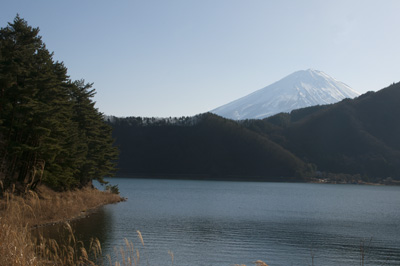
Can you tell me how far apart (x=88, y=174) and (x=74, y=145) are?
966cm

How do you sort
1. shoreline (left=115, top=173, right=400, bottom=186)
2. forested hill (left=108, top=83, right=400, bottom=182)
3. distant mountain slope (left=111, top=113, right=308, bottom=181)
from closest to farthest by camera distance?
shoreline (left=115, top=173, right=400, bottom=186)
distant mountain slope (left=111, top=113, right=308, bottom=181)
forested hill (left=108, top=83, right=400, bottom=182)

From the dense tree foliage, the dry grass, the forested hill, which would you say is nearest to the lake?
the dry grass

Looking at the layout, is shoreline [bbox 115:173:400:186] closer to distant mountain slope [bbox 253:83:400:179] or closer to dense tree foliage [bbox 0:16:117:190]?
distant mountain slope [bbox 253:83:400:179]

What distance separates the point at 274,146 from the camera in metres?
164

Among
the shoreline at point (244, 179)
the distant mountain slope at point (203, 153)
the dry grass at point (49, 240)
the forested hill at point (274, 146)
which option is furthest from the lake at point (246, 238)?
the forested hill at point (274, 146)

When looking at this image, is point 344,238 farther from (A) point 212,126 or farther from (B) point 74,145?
(A) point 212,126

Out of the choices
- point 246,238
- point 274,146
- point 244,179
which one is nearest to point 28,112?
point 246,238

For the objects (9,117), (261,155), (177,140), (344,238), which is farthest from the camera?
(177,140)

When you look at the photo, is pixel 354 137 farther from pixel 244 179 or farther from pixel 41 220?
pixel 41 220

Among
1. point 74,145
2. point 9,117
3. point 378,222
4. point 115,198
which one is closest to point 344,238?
point 378,222

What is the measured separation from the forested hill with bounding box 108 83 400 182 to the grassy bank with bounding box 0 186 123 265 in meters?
105

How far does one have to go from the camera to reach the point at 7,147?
2547 cm

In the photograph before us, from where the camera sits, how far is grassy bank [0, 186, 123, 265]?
686 cm

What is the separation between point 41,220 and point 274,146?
14440cm
